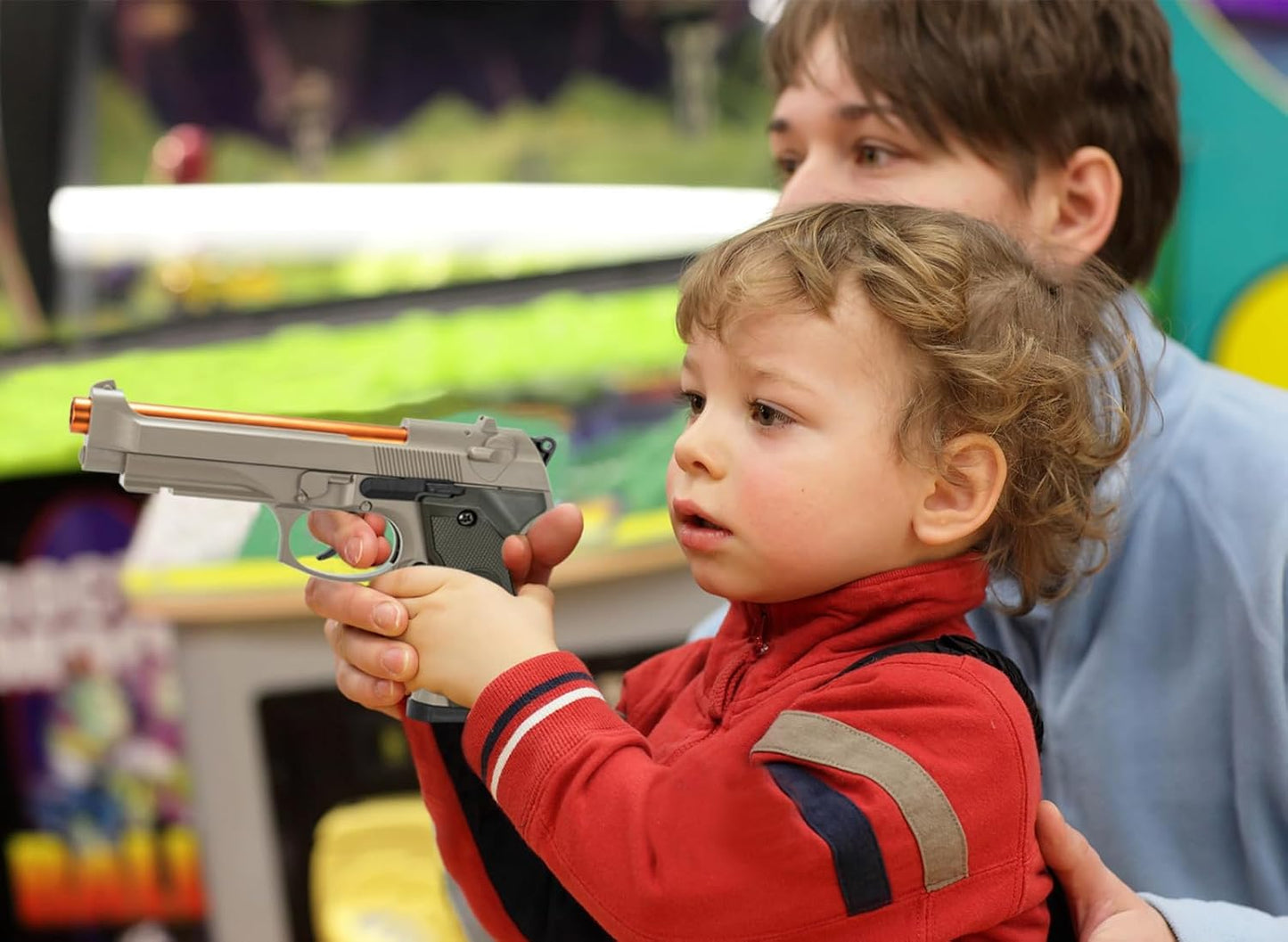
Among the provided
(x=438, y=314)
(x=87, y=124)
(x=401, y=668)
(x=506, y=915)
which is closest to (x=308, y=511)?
(x=401, y=668)

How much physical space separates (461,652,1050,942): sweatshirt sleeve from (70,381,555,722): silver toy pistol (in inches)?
4.0

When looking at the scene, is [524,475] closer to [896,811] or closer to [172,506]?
[896,811]

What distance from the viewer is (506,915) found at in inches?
33.0

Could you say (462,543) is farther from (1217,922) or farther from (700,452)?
(1217,922)

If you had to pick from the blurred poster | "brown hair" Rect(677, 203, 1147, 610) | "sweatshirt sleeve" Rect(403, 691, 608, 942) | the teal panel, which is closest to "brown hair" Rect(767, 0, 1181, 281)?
"brown hair" Rect(677, 203, 1147, 610)

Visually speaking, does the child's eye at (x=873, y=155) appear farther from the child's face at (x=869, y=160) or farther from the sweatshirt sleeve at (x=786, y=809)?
the sweatshirt sleeve at (x=786, y=809)

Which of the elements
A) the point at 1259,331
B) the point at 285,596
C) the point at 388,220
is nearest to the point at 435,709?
the point at 285,596

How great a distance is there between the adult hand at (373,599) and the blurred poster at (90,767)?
4.09 ft

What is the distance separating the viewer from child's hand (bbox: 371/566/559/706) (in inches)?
29.2

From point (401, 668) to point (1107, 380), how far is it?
0.47m

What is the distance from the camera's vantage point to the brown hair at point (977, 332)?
76 cm

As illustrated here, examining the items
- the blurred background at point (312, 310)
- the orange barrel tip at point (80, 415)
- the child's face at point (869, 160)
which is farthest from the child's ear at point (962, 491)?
the blurred background at point (312, 310)

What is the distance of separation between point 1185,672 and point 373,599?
55 centimetres

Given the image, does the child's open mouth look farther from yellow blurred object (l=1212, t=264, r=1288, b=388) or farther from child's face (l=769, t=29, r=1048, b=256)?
yellow blurred object (l=1212, t=264, r=1288, b=388)
